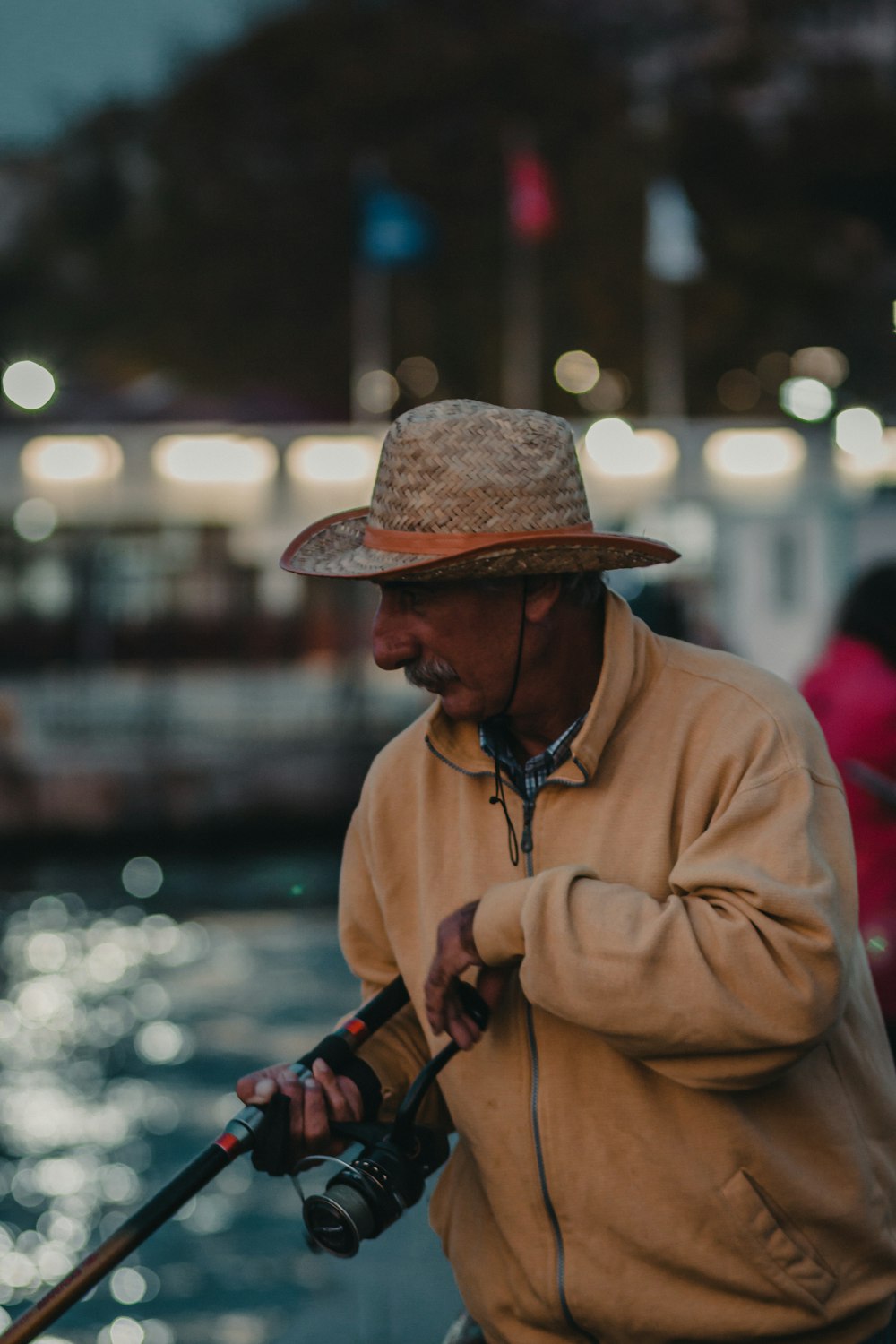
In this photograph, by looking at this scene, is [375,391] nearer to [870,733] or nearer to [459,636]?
[870,733]

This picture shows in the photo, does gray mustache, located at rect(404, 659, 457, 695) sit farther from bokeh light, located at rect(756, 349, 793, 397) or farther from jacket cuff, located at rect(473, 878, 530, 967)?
bokeh light, located at rect(756, 349, 793, 397)

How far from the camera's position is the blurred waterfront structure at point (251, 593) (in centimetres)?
2109

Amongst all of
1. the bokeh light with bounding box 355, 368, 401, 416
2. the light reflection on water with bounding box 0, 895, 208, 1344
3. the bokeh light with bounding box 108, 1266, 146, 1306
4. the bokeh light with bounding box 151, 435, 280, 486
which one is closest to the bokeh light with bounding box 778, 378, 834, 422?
the light reflection on water with bounding box 0, 895, 208, 1344

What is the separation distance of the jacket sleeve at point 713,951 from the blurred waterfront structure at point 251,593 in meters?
15.1

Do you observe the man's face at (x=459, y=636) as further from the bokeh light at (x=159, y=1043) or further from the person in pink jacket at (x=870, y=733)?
the bokeh light at (x=159, y=1043)

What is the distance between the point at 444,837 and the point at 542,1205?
21.0 inches

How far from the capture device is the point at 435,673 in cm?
242

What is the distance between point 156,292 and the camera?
4097 centimetres

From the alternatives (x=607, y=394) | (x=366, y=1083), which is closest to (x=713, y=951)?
(x=366, y=1083)

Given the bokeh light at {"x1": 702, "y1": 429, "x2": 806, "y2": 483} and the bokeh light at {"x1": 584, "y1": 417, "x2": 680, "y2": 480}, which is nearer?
the bokeh light at {"x1": 584, "y1": 417, "x2": 680, "y2": 480}

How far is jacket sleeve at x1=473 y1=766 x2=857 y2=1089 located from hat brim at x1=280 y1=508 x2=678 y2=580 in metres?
0.41

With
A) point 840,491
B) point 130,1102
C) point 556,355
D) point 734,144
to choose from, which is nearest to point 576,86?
point 734,144

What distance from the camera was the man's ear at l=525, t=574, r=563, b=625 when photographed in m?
2.40

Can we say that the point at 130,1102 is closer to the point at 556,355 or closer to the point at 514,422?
the point at 514,422
